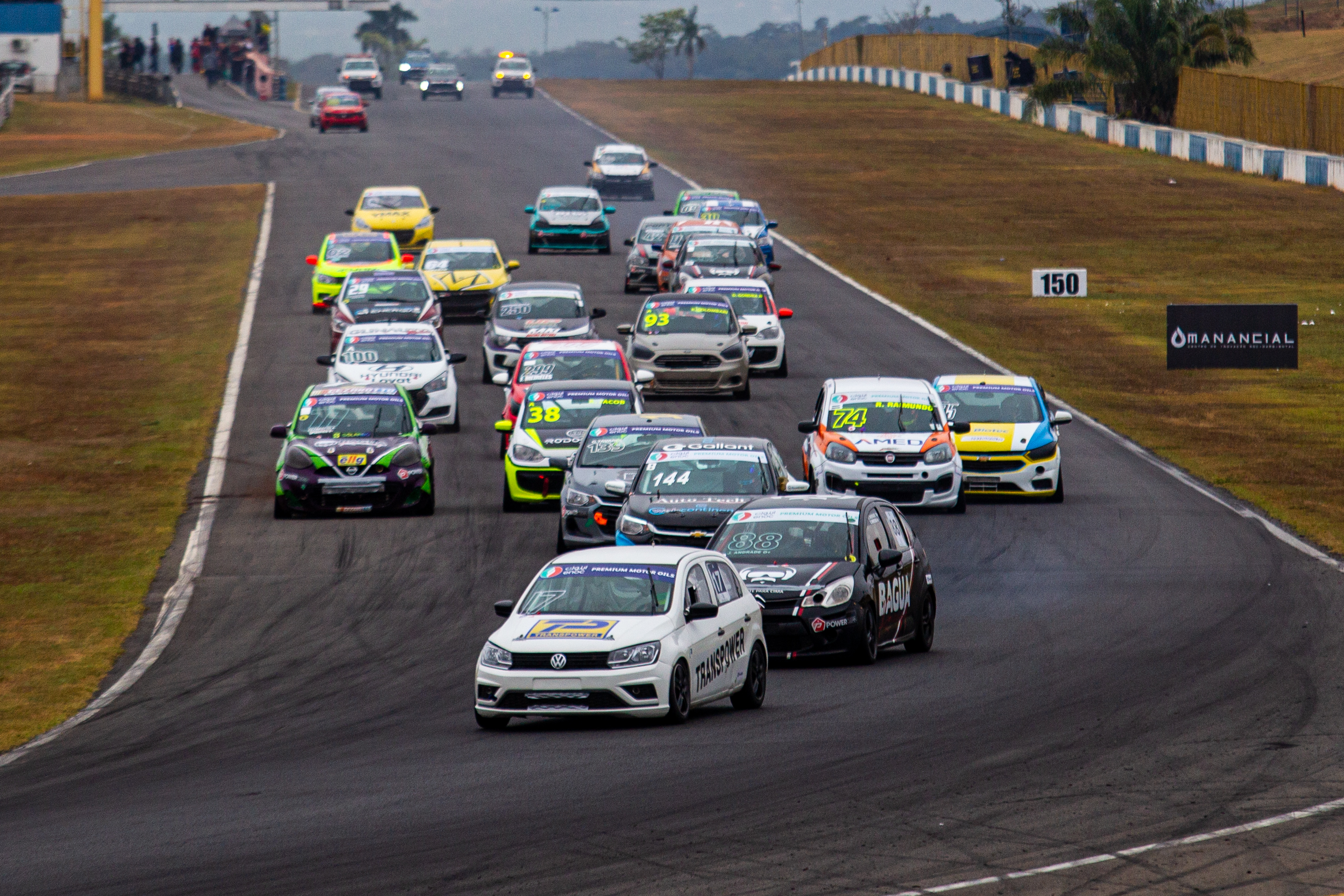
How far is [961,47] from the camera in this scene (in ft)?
336

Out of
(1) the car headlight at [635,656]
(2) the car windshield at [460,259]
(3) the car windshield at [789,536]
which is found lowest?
(1) the car headlight at [635,656]

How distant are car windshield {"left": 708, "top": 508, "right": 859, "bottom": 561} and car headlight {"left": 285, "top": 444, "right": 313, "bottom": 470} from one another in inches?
348

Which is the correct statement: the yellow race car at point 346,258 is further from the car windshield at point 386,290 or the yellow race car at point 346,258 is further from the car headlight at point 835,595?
the car headlight at point 835,595

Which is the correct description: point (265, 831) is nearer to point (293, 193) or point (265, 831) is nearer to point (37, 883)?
point (37, 883)

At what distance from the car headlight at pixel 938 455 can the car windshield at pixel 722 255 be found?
1650 cm

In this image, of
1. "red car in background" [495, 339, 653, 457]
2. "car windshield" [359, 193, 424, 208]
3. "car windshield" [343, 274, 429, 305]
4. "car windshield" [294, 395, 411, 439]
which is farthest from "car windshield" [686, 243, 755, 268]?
"car windshield" [294, 395, 411, 439]

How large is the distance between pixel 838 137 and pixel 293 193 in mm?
27546

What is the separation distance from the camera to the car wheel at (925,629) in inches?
685

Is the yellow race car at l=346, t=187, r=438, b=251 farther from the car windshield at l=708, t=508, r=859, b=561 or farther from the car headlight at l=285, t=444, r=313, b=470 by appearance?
the car windshield at l=708, t=508, r=859, b=561

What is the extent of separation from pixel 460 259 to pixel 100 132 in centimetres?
4931

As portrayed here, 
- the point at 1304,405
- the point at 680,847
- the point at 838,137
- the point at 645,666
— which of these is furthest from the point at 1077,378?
the point at 838,137

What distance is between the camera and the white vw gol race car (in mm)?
13750

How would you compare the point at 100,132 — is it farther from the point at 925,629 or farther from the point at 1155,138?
the point at 925,629

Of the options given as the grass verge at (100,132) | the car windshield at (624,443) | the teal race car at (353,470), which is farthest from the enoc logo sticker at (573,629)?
the grass verge at (100,132)
